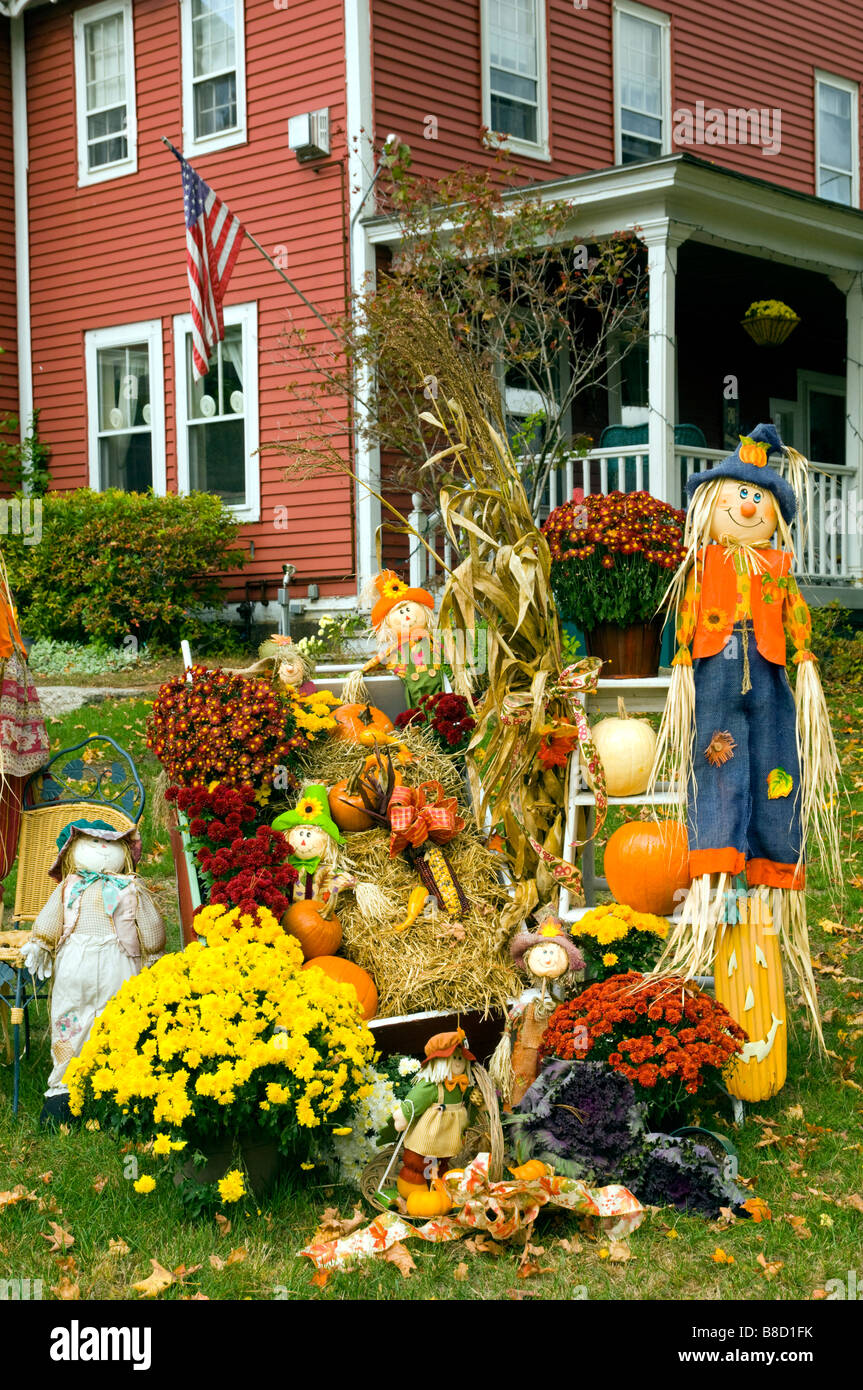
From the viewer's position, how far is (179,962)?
369 centimetres

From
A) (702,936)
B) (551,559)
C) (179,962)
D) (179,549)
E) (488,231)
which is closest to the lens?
(179,962)

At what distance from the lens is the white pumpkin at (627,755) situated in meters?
4.60

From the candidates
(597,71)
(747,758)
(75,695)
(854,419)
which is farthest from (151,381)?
(747,758)

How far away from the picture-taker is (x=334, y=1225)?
3.33 meters

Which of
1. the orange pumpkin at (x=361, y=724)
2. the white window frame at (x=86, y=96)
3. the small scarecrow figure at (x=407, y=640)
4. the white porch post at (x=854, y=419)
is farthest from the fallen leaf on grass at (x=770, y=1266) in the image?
the white window frame at (x=86, y=96)

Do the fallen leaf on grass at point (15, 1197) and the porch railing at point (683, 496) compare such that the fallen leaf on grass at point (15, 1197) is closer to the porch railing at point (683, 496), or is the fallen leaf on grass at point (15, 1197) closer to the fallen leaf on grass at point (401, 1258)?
the fallen leaf on grass at point (401, 1258)

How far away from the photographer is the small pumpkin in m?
3.29

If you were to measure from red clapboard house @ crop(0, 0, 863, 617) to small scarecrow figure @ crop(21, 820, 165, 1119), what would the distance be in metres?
6.14

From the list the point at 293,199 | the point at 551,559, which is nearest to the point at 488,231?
the point at 293,199

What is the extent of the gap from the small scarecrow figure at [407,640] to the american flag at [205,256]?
4546 mm

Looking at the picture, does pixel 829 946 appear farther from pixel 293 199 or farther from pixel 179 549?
pixel 293 199

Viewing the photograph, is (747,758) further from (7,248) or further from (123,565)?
(7,248)

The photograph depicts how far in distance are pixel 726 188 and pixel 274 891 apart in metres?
7.29

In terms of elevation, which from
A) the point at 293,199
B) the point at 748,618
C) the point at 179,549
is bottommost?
the point at 748,618
